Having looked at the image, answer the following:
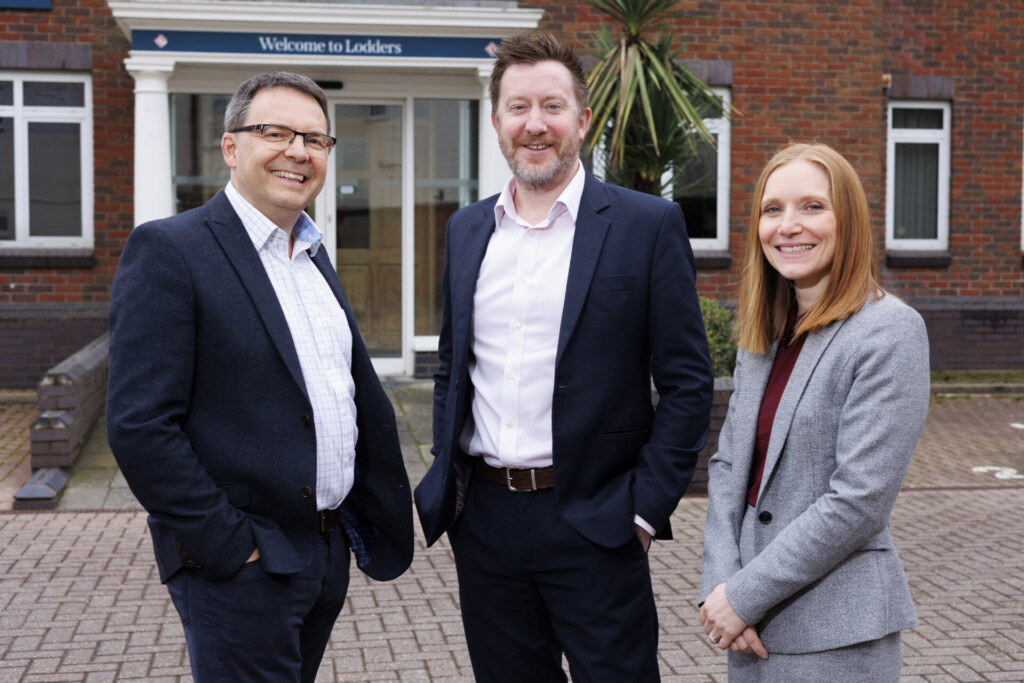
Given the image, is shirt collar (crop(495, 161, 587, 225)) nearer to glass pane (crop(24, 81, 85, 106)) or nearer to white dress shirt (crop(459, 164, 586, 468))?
white dress shirt (crop(459, 164, 586, 468))

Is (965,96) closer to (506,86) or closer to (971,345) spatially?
(971,345)

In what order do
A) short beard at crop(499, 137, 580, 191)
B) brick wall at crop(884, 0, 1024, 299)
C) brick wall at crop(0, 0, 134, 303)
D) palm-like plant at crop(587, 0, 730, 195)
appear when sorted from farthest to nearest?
brick wall at crop(884, 0, 1024, 299) → brick wall at crop(0, 0, 134, 303) → palm-like plant at crop(587, 0, 730, 195) → short beard at crop(499, 137, 580, 191)

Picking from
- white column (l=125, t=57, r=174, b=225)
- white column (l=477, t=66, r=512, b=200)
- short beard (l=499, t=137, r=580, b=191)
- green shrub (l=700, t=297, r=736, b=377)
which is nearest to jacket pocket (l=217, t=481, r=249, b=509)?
short beard (l=499, t=137, r=580, b=191)

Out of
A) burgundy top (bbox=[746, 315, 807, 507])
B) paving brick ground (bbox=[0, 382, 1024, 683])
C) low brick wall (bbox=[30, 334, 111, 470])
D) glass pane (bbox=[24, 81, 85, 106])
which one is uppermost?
glass pane (bbox=[24, 81, 85, 106])

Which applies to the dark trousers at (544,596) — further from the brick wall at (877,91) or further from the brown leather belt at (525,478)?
the brick wall at (877,91)

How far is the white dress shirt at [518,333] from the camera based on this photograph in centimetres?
288

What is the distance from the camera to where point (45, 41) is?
10945 mm

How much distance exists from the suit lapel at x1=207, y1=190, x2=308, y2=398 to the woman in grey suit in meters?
1.08

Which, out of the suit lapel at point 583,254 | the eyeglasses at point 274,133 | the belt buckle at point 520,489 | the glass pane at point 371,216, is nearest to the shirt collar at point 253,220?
the eyeglasses at point 274,133

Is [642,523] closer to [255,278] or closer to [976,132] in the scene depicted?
[255,278]

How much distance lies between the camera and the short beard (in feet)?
9.60

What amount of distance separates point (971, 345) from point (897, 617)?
38.6 ft

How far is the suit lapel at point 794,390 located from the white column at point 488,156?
27.0 ft

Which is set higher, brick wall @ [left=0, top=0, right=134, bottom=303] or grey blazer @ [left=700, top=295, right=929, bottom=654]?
brick wall @ [left=0, top=0, right=134, bottom=303]
